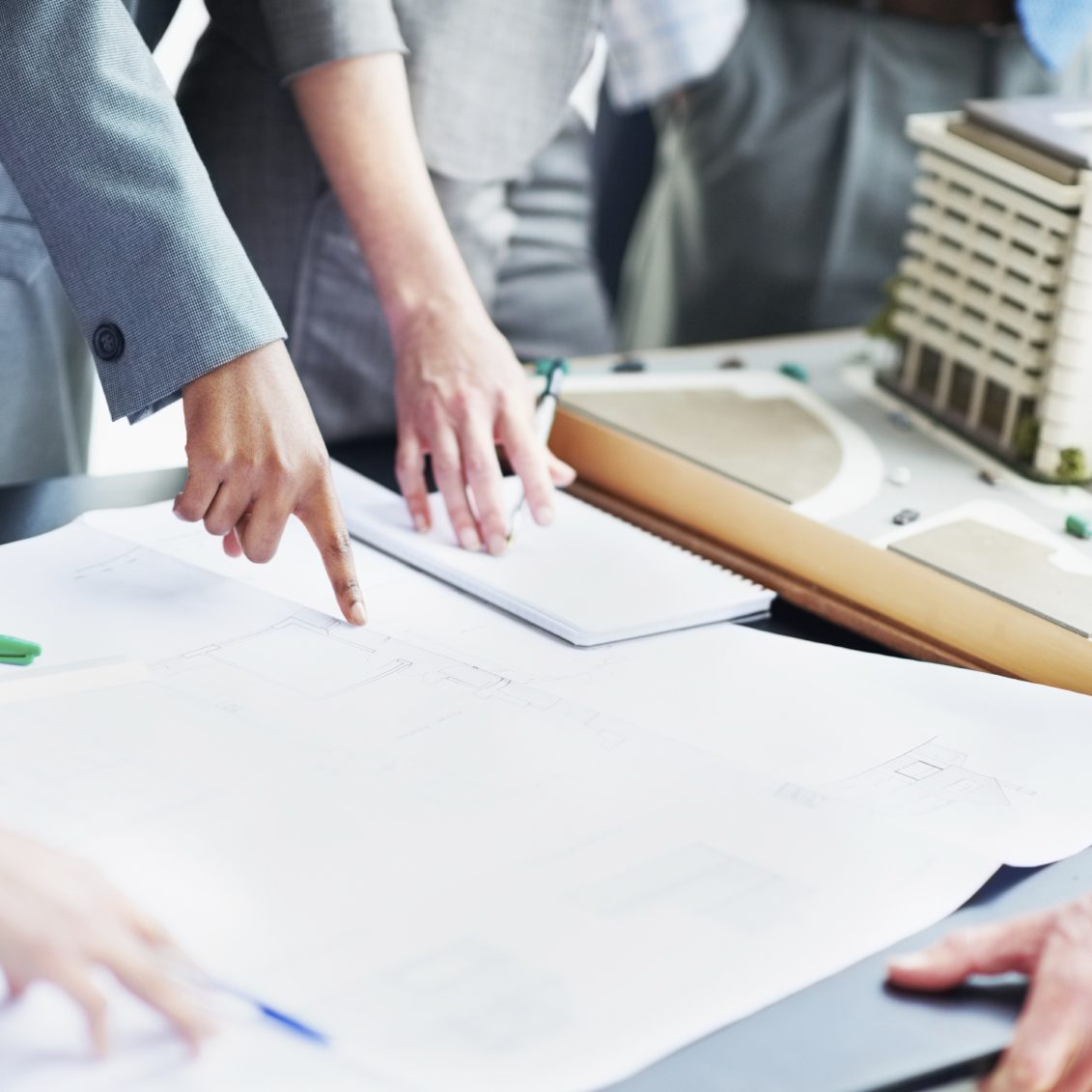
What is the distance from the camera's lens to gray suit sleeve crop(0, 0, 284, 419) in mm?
815

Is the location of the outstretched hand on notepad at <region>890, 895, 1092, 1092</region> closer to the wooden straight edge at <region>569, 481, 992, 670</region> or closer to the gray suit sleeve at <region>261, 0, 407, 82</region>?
the wooden straight edge at <region>569, 481, 992, 670</region>

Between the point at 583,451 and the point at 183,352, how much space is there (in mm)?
342

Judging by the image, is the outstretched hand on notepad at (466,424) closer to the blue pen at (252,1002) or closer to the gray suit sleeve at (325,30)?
the gray suit sleeve at (325,30)

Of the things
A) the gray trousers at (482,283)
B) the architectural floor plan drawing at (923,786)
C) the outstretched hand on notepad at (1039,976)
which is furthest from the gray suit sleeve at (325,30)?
the outstretched hand on notepad at (1039,976)

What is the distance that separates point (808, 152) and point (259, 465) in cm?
140

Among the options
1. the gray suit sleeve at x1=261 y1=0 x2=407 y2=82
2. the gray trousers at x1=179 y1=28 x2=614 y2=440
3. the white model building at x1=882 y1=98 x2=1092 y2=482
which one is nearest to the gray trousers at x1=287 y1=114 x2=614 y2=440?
the gray trousers at x1=179 y1=28 x2=614 y2=440

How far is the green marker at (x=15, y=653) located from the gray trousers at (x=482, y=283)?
1.56ft

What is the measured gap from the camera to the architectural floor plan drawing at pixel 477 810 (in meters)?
0.51

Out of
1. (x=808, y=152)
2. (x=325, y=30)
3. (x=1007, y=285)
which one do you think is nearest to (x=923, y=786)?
(x=1007, y=285)

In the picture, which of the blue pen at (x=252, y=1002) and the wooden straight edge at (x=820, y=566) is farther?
the wooden straight edge at (x=820, y=566)

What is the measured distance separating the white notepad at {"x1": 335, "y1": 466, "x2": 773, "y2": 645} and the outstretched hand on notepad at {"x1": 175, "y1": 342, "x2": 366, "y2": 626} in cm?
10

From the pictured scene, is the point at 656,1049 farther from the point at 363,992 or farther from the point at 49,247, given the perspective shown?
the point at 49,247

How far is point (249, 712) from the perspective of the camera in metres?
0.69

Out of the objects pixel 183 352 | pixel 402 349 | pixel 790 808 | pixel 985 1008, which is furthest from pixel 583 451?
pixel 985 1008
